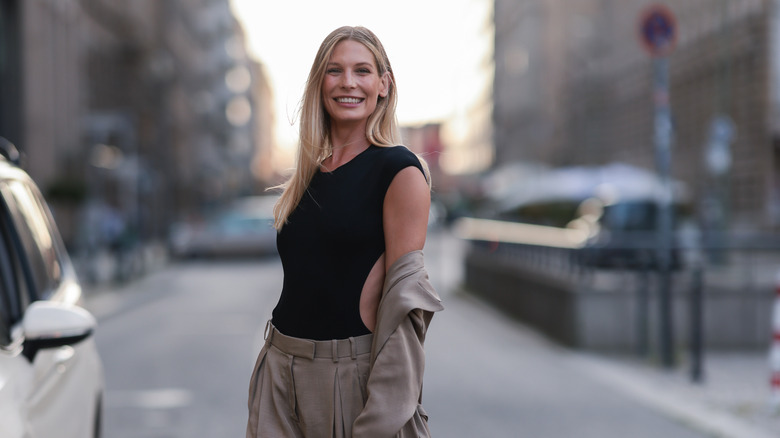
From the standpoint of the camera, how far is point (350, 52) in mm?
2746

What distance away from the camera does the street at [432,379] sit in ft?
23.6

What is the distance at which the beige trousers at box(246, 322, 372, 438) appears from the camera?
2631 mm

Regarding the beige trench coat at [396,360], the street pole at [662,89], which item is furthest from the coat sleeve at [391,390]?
the street pole at [662,89]

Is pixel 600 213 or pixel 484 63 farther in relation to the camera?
pixel 484 63

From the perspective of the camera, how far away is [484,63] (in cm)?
10775

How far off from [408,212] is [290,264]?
346mm

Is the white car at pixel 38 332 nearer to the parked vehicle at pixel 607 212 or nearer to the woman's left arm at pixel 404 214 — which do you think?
the woman's left arm at pixel 404 214

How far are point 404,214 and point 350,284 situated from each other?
225 mm

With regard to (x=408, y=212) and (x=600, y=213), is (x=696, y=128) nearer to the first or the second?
(x=600, y=213)

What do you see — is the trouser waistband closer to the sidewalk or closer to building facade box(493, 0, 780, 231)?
the sidewalk

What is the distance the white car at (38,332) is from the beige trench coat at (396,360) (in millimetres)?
911

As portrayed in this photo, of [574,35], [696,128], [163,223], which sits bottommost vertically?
[163,223]

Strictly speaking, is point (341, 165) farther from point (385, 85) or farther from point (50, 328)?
point (50, 328)

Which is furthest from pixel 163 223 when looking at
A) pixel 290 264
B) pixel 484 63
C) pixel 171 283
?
pixel 484 63
